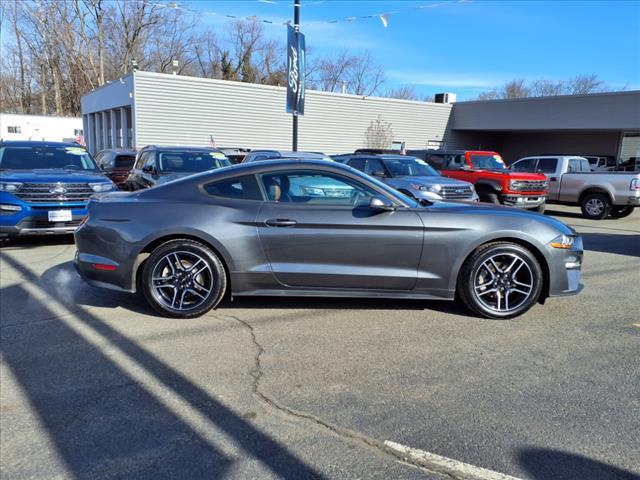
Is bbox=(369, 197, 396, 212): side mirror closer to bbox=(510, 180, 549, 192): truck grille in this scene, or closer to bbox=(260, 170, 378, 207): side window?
bbox=(260, 170, 378, 207): side window

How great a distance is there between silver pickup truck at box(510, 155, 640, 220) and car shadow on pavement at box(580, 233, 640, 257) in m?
3.17

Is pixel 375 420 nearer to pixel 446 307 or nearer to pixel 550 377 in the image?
pixel 550 377

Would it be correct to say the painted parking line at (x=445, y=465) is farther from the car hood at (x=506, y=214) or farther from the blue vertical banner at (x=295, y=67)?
the blue vertical banner at (x=295, y=67)

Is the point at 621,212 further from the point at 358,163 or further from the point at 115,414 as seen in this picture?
the point at 115,414

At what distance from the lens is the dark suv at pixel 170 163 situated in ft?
31.6

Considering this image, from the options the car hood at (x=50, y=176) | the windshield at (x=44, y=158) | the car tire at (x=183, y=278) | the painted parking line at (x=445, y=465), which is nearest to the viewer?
the painted parking line at (x=445, y=465)

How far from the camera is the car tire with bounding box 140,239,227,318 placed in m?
4.57

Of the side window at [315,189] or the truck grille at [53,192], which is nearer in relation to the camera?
the side window at [315,189]

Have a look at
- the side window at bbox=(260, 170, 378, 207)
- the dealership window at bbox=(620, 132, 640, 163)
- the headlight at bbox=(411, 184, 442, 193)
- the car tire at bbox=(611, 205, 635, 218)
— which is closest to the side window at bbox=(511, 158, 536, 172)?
the car tire at bbox=(611, 205, 635, 218)

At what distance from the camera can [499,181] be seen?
12.9 m

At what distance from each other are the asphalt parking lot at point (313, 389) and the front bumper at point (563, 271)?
1.04 ft

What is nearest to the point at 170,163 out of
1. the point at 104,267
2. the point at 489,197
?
the point at 104,267

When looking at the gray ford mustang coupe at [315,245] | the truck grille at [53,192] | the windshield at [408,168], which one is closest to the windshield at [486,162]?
the windshield at [408,168]

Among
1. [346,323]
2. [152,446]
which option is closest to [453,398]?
[346,323]
